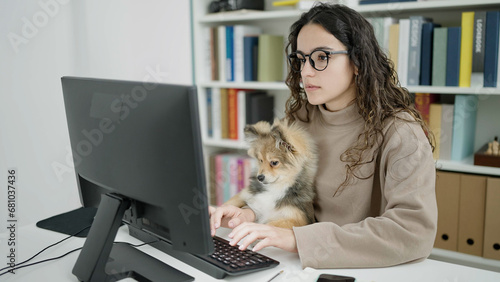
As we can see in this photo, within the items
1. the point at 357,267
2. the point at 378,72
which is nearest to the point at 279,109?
the point at 378,72

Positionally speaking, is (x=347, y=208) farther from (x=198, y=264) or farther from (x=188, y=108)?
(x=188, y=108)

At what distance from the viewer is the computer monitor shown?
0.84 m

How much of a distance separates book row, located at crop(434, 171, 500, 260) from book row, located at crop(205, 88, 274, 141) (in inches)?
42.6

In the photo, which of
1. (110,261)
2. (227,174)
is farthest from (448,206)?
(110,261)

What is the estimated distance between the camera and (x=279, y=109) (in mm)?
2812

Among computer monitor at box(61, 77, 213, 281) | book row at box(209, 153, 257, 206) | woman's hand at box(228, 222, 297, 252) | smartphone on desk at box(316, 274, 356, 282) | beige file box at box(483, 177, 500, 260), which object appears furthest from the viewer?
book row at box(209, 153, 257, 206)

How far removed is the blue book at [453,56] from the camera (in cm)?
196

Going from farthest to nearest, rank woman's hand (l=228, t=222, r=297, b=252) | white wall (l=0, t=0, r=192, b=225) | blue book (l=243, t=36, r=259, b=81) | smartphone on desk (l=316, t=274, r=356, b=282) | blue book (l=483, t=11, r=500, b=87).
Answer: blue book (l=243, t=36, r=259, b=81), blue book (l=483, t=11, r=500, b=87), white wall (l=0, t=0, r=192, b=225), woman's hand (l=228, t=222, r=297, b=252), smartphone on desk (l=316, t=274, r=356, b=282)

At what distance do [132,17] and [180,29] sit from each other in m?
0.37

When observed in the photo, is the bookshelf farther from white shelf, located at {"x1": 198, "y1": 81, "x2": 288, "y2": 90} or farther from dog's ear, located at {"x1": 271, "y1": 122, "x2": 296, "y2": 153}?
dog's ear, located at {"x1": 271, "y1": 122, "x2": 296, "y2": 153}

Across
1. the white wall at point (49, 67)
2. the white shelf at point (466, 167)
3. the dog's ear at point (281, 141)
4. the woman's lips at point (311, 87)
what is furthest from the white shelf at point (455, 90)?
the white wall at point (49, 67)

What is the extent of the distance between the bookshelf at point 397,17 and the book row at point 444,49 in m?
0.05

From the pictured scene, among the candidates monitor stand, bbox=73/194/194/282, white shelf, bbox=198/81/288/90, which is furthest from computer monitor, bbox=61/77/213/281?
white shelf, bbox=198/81/288/90

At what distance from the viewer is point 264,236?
1125 millimetres
